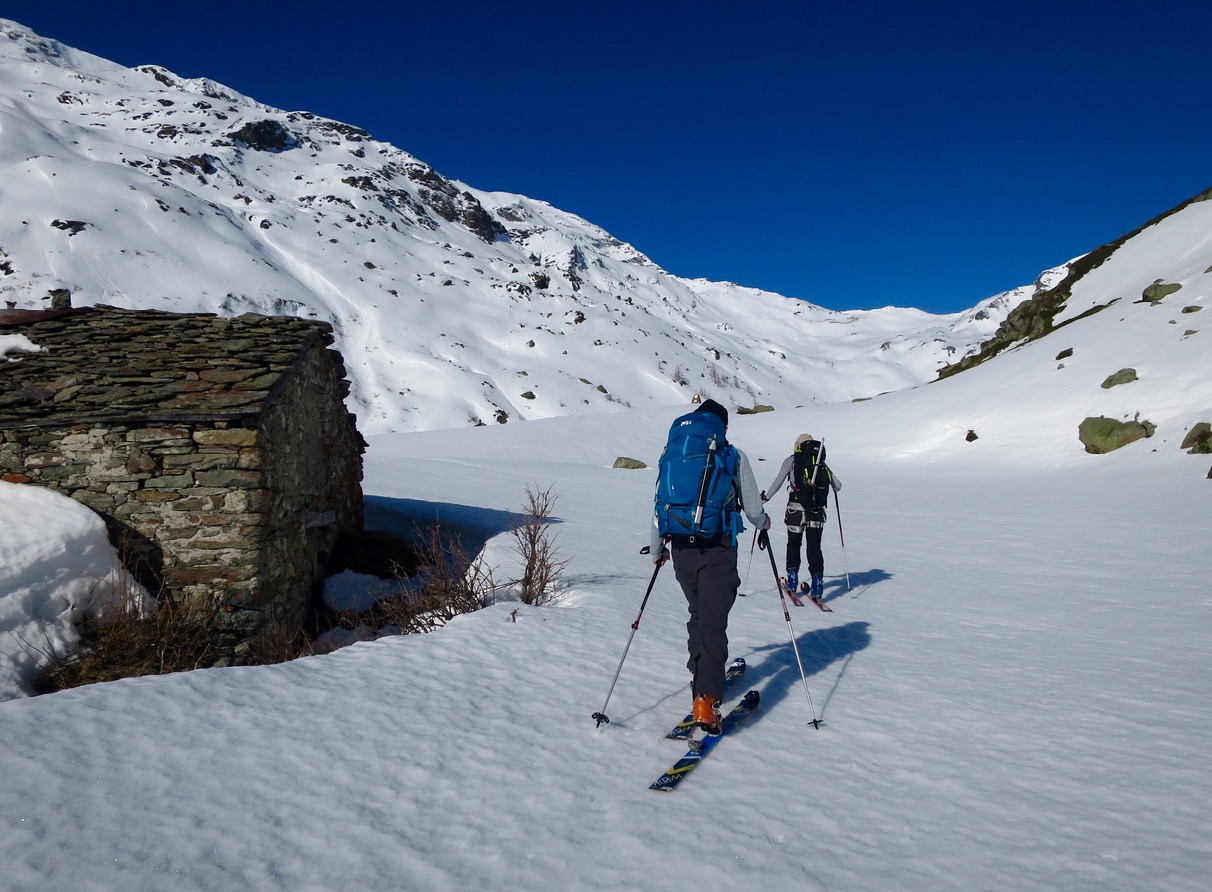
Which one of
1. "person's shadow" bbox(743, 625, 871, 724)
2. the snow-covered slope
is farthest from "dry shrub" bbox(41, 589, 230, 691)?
the snow-covered slope

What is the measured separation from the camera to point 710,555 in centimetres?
413

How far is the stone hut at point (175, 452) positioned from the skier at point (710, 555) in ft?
16.4

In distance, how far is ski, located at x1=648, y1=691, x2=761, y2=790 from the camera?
11.3 feet

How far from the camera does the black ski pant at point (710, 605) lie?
13.4 ft

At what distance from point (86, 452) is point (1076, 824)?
8.63 m

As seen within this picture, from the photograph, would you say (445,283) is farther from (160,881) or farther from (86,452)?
(160,881)

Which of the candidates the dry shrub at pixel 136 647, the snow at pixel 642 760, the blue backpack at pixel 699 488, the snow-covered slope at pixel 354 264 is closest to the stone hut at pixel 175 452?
the dry shrub at pixel 136 647

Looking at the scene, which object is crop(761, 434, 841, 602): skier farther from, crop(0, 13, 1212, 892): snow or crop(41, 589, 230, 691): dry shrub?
crop(41, 589, 230, 691): dry shrub

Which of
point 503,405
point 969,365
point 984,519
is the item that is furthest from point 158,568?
point 503,405

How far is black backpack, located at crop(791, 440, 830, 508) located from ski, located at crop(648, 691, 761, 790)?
3.71 m

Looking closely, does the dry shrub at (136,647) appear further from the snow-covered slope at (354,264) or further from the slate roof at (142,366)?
the snow-covered slope at (354,264)

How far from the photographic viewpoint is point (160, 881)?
2516mm

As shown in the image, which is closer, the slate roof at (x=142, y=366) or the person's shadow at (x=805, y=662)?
the person's shadow at (x=805, y=662)

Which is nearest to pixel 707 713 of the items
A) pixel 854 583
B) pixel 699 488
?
pixel 699 488
